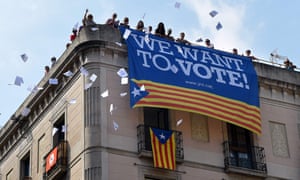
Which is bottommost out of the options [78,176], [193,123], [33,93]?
[78,176]

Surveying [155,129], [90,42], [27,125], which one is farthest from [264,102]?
[27,125]

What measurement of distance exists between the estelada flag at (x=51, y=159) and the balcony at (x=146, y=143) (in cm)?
358

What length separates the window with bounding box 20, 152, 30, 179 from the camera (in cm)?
3806

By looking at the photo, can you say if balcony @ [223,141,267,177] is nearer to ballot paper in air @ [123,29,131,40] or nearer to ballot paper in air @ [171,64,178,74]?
ballot paper in air @ [171,64,178,74]

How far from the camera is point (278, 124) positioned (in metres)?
36.3

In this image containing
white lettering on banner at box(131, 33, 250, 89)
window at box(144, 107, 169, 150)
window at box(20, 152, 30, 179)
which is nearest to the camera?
window at box(144, 107, 169, 150)

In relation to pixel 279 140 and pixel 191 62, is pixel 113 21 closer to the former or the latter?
pixel 191 62

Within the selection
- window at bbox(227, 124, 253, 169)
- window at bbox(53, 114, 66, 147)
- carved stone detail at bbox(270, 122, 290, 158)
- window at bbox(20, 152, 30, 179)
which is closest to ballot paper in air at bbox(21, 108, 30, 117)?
window at bbox(20, 152, 30, 179)

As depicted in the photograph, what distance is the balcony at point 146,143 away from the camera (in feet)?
106

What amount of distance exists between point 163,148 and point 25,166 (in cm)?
843

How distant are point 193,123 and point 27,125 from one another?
26.7 ft

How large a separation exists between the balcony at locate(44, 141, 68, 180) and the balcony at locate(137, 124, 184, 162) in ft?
9.89

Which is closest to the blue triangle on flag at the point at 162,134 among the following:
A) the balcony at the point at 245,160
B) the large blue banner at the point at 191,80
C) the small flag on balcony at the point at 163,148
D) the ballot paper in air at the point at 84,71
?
the small flag on balcony at the point at 163,148

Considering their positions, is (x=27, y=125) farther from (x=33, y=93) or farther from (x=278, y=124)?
(x=278, y=124)
